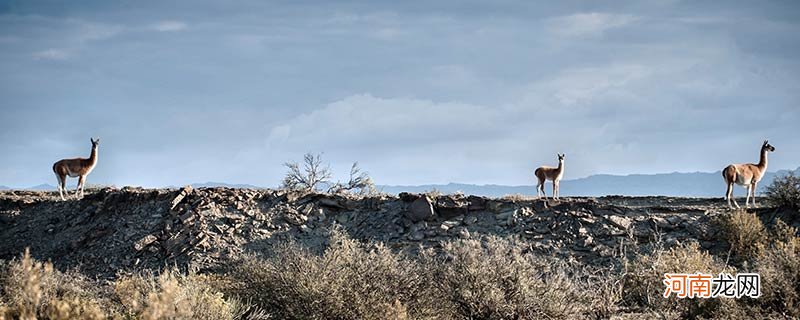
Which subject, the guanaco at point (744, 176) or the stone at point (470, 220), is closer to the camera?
the stone at point (470, 220)

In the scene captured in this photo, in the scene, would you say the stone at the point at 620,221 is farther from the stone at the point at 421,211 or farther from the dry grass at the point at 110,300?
the dry grass at the point at 110,300

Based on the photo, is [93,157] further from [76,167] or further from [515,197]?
[515,197]

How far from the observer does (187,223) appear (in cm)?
2066

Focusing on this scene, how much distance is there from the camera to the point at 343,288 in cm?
1024

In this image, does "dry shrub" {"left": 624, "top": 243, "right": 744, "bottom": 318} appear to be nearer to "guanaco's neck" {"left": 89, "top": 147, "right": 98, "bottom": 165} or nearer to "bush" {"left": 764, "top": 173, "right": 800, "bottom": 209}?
"bush" {"left": 764, "top": 173, "right": 800, "bottom": 209}

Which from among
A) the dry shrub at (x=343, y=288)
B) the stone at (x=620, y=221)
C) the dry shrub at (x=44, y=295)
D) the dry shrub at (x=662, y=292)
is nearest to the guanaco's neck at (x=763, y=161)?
the stone at (x=620, y=221)

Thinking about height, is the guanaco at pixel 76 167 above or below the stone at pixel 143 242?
above

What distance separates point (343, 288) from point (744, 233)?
1203cm

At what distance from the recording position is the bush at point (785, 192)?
63.0ft

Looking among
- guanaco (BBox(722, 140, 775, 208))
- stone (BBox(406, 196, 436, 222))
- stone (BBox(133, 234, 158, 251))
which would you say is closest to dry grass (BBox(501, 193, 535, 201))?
stone (BBox(406, 196, 436, 222))

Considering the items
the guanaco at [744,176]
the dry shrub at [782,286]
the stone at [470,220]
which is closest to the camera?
the dry shrub at [782,286]

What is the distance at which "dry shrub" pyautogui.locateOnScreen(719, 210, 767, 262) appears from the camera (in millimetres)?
17391

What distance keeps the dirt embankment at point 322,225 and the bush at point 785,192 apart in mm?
548

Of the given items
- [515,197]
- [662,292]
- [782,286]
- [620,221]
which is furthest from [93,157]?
[782,286]
